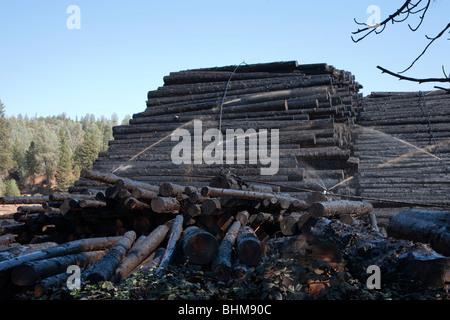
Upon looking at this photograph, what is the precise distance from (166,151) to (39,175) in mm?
59438

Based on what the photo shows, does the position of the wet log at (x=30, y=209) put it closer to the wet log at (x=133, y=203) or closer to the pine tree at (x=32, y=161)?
the wet log at (x=133, y=203)

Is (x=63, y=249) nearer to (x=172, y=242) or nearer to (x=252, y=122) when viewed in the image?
(x=172, y=242)

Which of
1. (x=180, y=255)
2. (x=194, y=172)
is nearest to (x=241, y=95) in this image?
(x=194, y=172)

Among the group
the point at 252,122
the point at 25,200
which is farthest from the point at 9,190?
the point at 252,122

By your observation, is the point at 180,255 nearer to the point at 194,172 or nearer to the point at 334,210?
the point at 334,210

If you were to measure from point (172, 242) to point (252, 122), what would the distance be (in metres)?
6.95

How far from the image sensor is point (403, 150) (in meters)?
13.8

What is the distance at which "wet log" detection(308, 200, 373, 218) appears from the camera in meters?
6.80

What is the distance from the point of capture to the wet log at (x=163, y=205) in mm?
7098

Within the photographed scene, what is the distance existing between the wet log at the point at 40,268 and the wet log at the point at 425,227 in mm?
5202

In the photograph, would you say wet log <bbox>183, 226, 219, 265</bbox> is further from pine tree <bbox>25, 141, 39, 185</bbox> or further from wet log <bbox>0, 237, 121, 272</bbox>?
pine tree <bbox>25, 141, 39, 185</bbox>

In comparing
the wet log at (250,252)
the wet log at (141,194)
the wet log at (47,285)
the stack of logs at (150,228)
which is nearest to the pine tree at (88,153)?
the stack of logs at (150,228)

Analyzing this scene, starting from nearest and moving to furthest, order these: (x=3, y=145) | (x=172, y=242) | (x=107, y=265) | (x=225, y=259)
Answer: (x=107, y=265)
(x=225, y=259)
(x=172, y=242)
(x=3, y=145)

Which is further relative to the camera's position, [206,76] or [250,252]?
[206,76]
